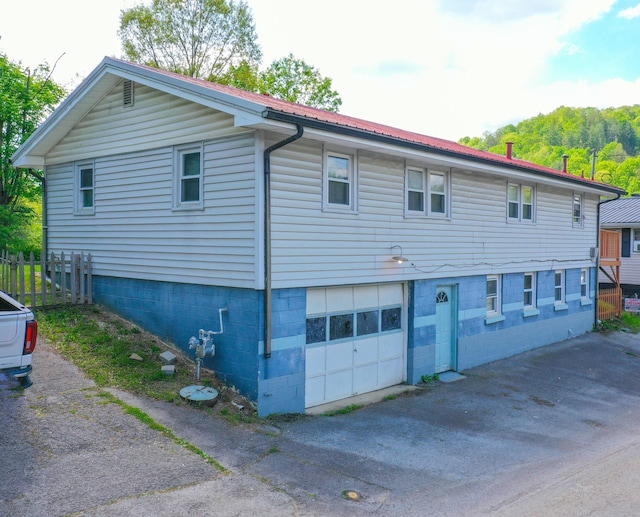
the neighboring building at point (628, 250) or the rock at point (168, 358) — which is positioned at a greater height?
the neighboring building at point (628, 250)

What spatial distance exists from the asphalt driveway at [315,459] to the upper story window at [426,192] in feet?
14.7

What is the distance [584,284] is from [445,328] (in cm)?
950

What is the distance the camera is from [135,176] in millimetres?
12164

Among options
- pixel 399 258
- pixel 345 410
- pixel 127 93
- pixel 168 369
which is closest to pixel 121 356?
pixel 168 369

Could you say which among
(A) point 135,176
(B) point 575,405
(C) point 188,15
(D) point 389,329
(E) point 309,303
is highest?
(C) point 188,15

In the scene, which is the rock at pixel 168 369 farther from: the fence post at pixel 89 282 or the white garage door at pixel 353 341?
the fence post at pixel 89 282

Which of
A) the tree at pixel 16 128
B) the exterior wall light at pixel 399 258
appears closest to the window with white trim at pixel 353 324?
the exterior wall light at pixel 399 258

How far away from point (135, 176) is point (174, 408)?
5.40 metres

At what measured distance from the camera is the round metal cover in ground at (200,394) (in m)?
9.51

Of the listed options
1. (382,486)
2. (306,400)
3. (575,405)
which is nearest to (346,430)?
(306,400)

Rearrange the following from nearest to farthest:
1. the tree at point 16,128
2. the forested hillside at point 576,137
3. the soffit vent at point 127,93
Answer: the soffit vent at point 127,93 < the tree at point 16,128 < the forested hillside at point 576,137

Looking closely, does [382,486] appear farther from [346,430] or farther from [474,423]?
[474,423]

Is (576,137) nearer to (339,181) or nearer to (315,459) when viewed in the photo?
(339,181)

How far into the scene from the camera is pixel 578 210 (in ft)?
67.2
